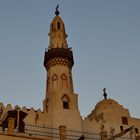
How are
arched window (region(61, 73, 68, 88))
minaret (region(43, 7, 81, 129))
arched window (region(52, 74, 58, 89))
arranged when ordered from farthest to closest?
1. arched window (region(61, 73, 68, 88))
2. arched window (region(52, 74, 58, 89))
3. minaret (region(43, 7, 81, 129))

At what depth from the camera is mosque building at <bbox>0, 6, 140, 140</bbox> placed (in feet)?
101

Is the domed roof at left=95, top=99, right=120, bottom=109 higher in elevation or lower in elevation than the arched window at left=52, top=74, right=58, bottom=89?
lower

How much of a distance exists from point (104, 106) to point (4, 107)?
12.9m

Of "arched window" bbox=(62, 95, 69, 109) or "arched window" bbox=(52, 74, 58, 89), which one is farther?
"arched window" bbox=(52, 74, 58, 89)

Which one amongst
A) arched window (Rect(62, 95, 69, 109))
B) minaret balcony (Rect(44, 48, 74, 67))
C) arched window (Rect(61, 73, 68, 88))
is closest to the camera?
arched window (Rect(62, 95, 69, 109))

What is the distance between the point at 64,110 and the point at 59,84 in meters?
3.63

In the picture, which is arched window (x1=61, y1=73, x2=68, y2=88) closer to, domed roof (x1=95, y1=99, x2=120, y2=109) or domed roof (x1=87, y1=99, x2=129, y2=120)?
domed roof (x1=87, y1=99, x2=129, y2=120)

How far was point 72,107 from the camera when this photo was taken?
107 ft

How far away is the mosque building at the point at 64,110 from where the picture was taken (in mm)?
30703

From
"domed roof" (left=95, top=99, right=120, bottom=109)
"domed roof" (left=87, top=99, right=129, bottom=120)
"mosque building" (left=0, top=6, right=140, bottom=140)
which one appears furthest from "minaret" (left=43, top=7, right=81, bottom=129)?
"domed roof" (left=95, top=99, right=120, bottom=109)

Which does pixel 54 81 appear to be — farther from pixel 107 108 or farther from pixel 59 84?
pixel 107 108

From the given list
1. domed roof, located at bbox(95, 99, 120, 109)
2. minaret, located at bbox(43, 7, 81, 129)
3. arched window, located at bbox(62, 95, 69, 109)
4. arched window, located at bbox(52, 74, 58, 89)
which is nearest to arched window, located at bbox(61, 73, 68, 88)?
minaret, located at bbox(43, 7, 81, 129)

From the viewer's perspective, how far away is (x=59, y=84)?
34.3m

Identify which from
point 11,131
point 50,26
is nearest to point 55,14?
point 50,26
